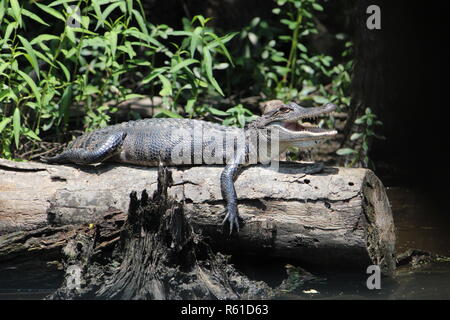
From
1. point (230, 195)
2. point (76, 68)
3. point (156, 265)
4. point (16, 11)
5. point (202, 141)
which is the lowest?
point (156, 265)

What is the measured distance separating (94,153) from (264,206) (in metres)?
1.59

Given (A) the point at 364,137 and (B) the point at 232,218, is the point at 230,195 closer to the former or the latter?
(B) the point at 232,218

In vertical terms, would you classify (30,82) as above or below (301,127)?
above

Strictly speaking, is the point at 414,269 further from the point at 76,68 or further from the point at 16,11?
the point at 16,11

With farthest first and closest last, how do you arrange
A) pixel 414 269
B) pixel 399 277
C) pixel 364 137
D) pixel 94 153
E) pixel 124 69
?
pixel 364 137, pixel 124 69, pixel 94 153, pixel 414 269, pixel 399 277

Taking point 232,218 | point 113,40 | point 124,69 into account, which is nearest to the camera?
point 232,218

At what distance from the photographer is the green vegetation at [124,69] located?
612 cm

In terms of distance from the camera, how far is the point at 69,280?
470 cm

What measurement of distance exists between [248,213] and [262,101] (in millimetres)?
3845

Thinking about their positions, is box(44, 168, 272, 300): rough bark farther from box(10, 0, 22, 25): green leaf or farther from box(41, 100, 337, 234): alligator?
box(10, 0, 22, 25): green leaf

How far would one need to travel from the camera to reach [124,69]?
6930 millimetres

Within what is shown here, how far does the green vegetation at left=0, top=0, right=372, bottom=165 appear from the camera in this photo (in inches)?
241

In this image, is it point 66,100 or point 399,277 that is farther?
point 66,100

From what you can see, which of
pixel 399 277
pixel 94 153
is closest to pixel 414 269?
pixel 399 277
